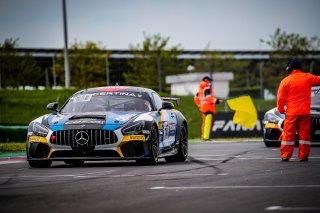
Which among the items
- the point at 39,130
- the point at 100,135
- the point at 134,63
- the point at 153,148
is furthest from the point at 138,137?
the point at 134,63

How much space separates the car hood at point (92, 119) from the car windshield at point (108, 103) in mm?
595

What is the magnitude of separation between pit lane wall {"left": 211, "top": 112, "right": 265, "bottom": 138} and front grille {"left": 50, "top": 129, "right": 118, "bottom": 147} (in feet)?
52.9

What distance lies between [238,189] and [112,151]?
452cm

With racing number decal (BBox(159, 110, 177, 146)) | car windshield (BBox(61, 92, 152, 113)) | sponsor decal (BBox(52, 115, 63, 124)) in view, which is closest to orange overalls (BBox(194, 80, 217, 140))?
racing number decal (BBox(159, 110, 177, 146))

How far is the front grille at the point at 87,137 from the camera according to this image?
13.7 meters

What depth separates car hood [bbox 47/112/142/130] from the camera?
1377 cm

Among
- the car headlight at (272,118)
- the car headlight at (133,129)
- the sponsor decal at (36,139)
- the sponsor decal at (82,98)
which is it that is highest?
the sponsor decal at (82,98)

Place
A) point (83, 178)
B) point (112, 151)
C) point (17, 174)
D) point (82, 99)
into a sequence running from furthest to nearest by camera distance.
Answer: point (82, 99) < point (112, 151) < point (17, 174) < point (83, 178)

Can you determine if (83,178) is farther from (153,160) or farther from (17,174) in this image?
(153,160)

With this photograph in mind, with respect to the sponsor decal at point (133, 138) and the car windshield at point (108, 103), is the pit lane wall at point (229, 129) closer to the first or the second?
the car windshield at point (108, 103)

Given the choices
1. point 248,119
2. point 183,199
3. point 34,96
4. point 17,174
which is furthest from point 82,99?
point 34,96

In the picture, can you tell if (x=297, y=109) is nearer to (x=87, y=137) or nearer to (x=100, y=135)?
(x=100, y=135)

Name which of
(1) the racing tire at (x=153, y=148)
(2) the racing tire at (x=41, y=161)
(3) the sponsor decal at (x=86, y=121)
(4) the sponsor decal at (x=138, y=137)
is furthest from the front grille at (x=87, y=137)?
(1) the racing tire at (x=153, y=148)

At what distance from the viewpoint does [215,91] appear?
57250 mm
